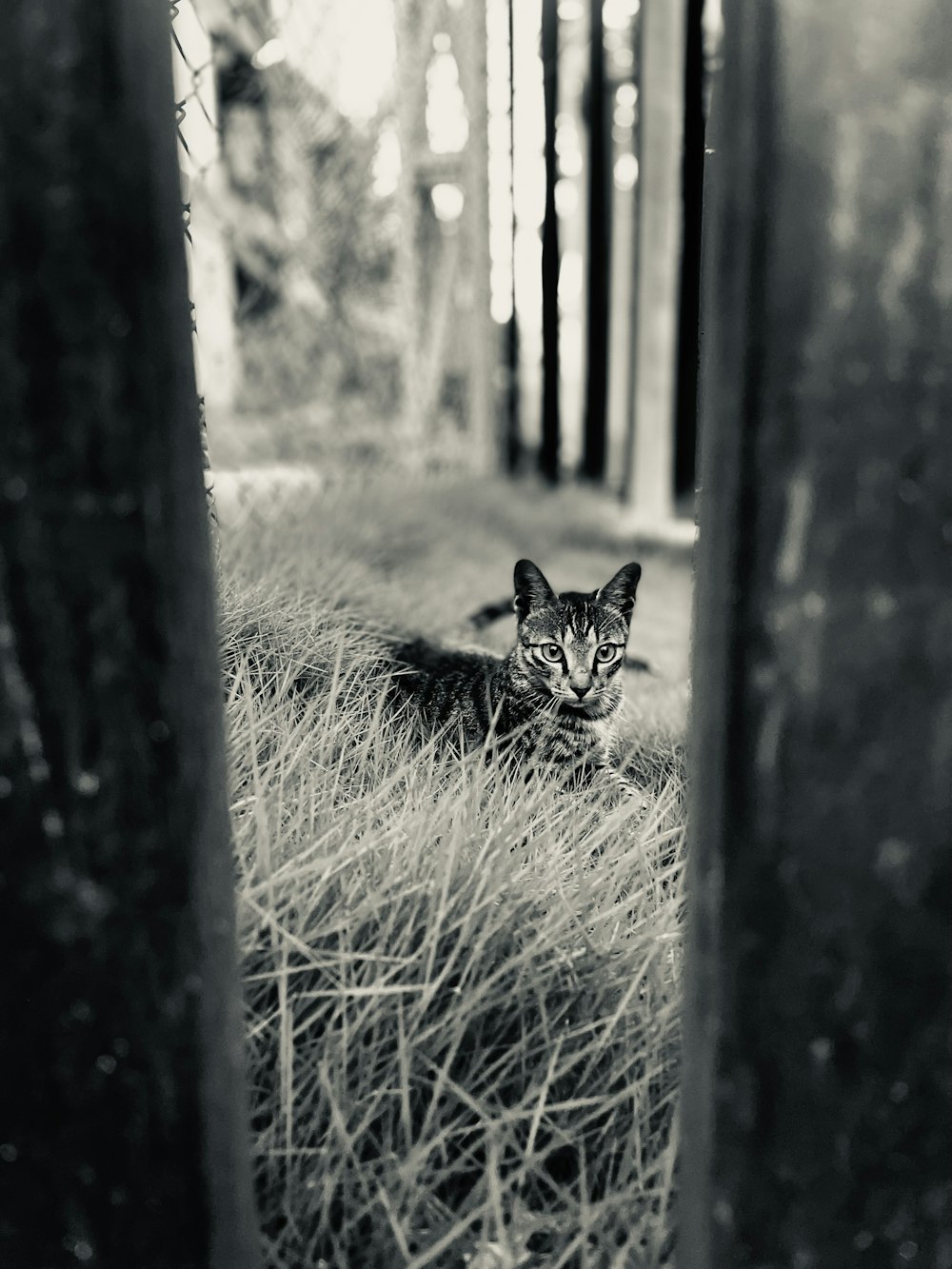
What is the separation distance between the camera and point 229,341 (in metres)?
5.56

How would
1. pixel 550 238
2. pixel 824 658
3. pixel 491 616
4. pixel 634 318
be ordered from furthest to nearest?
pixel 634 318, pixel 550 238, pixel 491 616, pixel 824 658

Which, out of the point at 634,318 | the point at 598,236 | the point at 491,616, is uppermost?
the point at 598,236

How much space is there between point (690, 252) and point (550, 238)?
1.64ft

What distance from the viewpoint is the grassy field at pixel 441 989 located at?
661mm

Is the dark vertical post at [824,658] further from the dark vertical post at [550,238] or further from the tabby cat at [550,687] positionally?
the dark vertical post at [550,238]

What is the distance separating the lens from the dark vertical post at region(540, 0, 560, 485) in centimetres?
269

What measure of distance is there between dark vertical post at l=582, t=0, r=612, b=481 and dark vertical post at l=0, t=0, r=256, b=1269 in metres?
2.89

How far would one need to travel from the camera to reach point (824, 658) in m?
0.55

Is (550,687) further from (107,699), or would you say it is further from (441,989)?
(107,699)

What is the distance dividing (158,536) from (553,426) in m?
2.68

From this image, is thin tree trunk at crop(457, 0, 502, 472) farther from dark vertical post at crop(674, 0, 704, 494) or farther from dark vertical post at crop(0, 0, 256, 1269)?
dark vertical post at crop(0, 0, 256, 1269)

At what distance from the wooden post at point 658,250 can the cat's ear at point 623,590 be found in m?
2.49

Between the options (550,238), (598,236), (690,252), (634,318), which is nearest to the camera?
(550,238)

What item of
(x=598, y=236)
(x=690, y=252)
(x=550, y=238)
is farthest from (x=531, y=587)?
(x=598, y=236)
